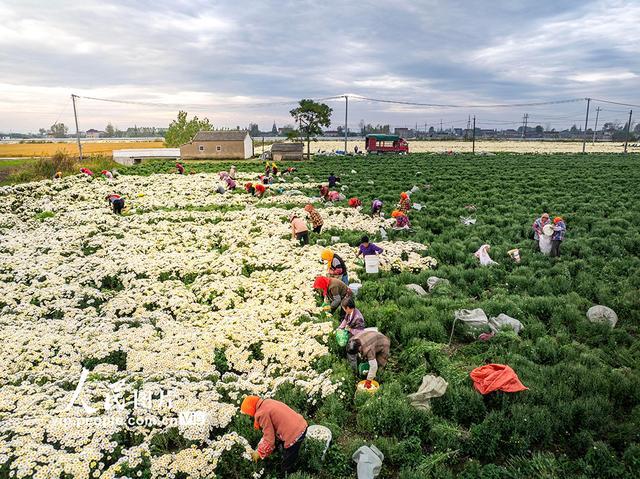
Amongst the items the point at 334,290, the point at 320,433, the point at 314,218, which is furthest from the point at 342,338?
the point at 314,218

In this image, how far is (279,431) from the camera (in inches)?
218

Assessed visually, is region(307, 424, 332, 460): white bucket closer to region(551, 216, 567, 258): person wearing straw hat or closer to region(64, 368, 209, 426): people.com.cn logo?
region(64, 368, 209, 426): people.com.cn logo

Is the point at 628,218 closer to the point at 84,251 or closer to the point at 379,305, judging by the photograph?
the point at 379,305

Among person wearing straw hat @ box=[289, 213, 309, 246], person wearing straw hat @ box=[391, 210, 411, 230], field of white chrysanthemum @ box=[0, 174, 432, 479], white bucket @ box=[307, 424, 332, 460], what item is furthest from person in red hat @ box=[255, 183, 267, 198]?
white bucket @ box=[307, 424, 332, 460]

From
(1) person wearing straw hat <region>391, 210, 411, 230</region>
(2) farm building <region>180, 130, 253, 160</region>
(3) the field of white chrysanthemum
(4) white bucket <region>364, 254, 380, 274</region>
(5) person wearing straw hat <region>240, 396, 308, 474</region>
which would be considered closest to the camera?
(5) person wearing straw hat <region>240, 396, 308, 474</region>

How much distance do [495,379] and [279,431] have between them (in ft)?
12.0

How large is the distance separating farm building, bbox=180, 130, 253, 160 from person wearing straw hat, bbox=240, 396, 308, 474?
2074 inches

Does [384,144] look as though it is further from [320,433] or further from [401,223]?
[320,433]

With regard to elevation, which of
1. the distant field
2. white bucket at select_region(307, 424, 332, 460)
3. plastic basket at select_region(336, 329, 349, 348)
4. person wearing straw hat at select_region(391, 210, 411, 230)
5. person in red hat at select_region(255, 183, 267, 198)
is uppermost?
the distant field

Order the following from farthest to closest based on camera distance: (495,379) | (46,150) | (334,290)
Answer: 1. (46,150)
2. (334,290)
3. (495,379)

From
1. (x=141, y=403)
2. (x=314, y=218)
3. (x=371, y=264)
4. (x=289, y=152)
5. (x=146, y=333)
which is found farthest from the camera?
(x=289, y=152)

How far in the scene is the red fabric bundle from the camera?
21.2ft

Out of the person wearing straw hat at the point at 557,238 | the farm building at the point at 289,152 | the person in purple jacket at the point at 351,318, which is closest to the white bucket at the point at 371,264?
the person in purple jacket at the point at 351,318

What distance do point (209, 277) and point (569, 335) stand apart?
373 inches
